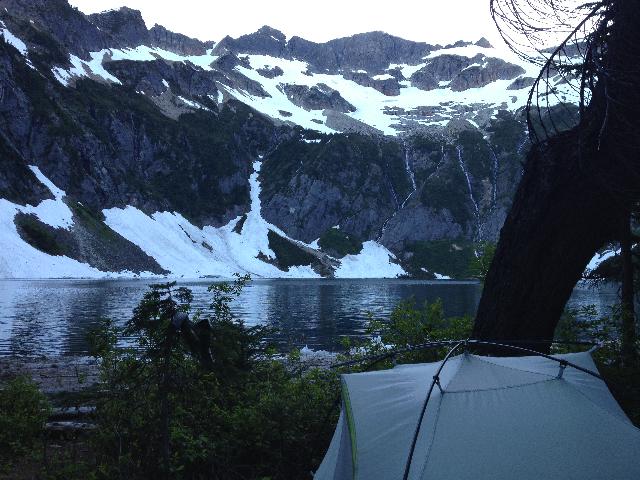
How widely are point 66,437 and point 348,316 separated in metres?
40.9

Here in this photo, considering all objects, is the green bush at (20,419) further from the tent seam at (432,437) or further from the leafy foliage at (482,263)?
the leafy foliage at (482,263)

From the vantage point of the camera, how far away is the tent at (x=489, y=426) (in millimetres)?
4957

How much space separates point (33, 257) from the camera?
99.3m

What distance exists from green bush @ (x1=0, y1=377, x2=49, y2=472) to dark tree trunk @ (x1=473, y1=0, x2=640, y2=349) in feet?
25.5

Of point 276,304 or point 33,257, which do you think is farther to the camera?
point 33,257

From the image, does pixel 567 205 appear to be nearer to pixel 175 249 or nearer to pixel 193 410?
pixel 193 410

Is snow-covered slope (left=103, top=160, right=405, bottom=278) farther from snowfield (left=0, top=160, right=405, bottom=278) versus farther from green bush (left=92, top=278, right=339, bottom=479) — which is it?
green bush (left=92, top=278, right=339, bottom=479)

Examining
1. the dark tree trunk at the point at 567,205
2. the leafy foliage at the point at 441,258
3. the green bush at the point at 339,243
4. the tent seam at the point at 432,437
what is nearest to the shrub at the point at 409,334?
the dark tree trunk at the point at 567,205

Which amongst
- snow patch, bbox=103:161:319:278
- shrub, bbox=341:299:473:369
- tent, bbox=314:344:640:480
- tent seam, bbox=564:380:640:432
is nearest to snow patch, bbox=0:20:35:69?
snow patch, bbox=103:161:319:278

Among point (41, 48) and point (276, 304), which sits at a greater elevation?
point (41, 48)

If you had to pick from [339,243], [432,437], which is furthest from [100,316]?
[339,243]

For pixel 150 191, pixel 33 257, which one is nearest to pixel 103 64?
pixel 150 191

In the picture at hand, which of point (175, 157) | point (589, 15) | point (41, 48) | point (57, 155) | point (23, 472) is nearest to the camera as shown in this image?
point (589, 15)

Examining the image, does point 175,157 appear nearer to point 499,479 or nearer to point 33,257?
point 33,257
